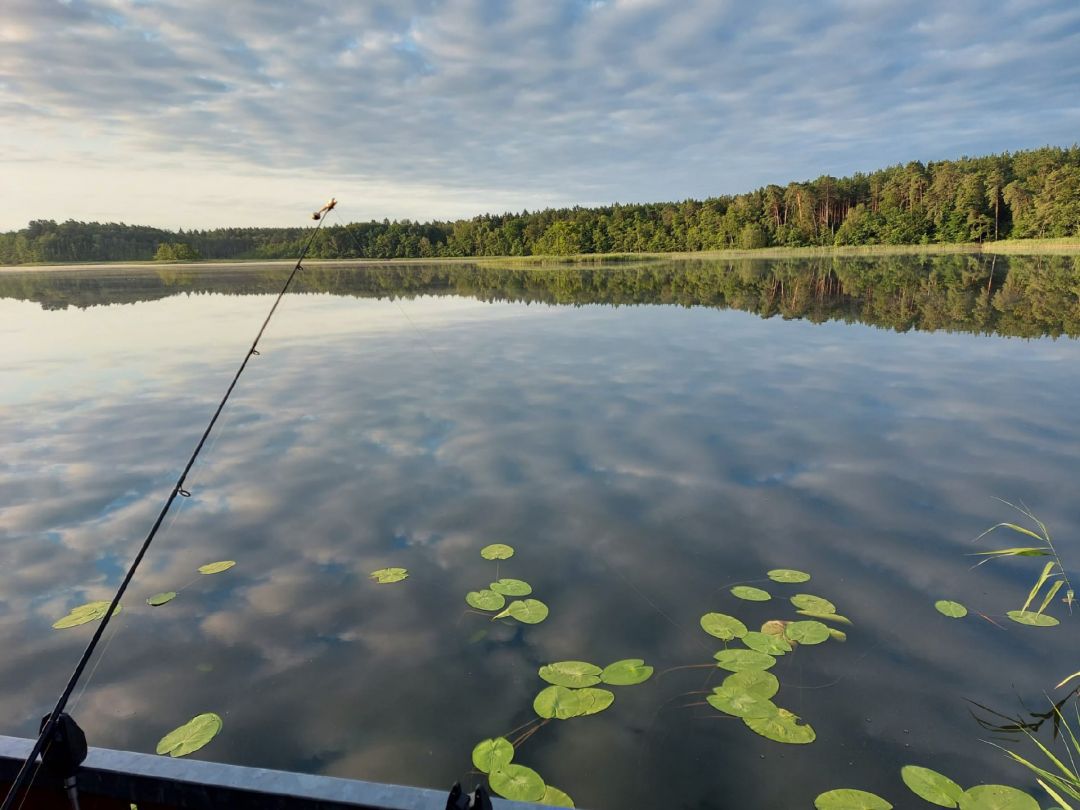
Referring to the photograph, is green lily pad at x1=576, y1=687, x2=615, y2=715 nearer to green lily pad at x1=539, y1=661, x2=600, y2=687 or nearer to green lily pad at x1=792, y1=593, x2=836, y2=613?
green lily pad at x1=539, y1=661, x2=600, y2=687

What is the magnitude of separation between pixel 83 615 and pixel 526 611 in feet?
12.6

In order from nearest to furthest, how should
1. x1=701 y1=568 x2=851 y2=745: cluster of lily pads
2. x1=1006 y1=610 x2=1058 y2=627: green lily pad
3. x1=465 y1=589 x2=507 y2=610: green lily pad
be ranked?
x1=701 y1=568 x2=851 y2=745: cluster of lily pads
x1=1006 y1=610 x2=1058 y2=627: green lily pad
x1=465 y1=589 x2=507 y2=610: green lily pad

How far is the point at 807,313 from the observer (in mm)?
22906

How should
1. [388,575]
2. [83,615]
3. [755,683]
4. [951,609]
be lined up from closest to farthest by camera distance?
[755,683] → [951,609] → [83,615] → [388,575]

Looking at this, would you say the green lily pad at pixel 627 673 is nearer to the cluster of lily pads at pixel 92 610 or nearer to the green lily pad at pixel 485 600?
the green lily pad at pixel 485 600

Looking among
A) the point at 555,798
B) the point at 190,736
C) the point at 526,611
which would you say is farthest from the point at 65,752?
the point at 526,611

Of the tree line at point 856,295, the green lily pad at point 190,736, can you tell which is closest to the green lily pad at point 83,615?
Answer: the green lily pad at point 190,736

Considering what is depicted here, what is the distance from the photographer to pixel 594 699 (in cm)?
397

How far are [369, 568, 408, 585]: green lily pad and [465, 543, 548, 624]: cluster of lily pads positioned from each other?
0.73 metres

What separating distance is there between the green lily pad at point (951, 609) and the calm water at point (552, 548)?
0.26 ft

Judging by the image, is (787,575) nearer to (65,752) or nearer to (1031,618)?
(1031,618)

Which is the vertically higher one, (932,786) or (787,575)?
(787,575)

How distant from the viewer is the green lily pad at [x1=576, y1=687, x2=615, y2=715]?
3.88 m

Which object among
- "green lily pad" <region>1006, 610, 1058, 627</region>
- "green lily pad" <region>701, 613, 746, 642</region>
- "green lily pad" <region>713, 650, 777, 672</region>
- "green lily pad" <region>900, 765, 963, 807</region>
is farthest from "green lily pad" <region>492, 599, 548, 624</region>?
"green lily pad" <region>1006, 610, 1058, 627</region>
